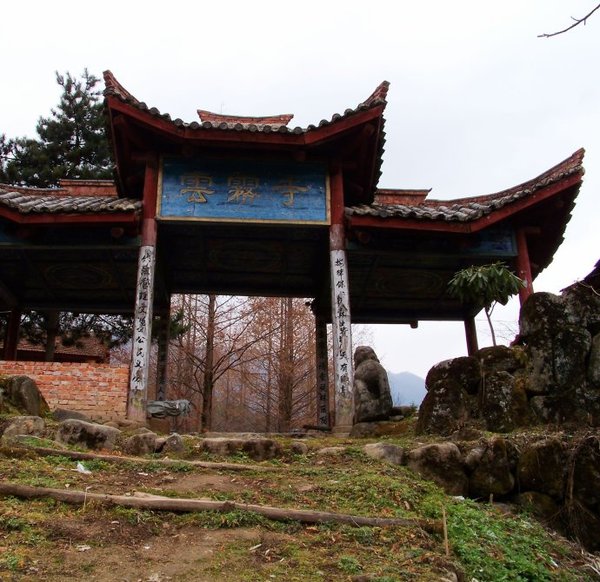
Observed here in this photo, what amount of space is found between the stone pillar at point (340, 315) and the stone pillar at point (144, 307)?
310 cm

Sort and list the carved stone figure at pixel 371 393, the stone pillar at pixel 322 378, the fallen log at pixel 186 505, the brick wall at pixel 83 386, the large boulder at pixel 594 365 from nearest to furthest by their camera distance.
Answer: the fallen log at pixel 186 505
the large boulder at pixel 594 365
the brick wall at pixel 83 386
the carved stone figure at pixel 371 393
the stone pillar at pixel 322 378

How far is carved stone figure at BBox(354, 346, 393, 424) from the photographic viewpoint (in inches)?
384

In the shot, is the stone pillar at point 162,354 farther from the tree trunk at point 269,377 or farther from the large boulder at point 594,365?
the tree trunk at point 269,377

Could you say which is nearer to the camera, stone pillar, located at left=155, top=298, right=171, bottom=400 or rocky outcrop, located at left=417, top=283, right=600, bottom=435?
rocky outcrop, located at left=417, top=283, right=600, bottom=435

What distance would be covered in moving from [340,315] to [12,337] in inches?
318

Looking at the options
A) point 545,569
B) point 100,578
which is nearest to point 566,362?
point 545,569

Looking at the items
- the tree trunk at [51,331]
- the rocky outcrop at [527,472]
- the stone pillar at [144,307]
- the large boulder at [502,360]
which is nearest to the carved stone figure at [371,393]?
the large boulder at [502,360]

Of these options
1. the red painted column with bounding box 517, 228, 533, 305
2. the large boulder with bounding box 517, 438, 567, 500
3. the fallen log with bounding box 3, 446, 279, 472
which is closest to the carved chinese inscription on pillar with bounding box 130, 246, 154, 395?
the fallen log with bounding box 3, 446, 279, 472

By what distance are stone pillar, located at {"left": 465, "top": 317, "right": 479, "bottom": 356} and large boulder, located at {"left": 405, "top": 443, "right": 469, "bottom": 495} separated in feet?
24.2

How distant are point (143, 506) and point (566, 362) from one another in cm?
542

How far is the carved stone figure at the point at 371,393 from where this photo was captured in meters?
9.76

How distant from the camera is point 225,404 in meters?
31.8

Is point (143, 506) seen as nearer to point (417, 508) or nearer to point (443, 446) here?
point (417, 508)

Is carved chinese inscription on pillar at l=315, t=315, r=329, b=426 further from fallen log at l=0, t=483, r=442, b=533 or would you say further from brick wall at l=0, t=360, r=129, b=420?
fallen log at l=0, t=483, r=442, b=533
